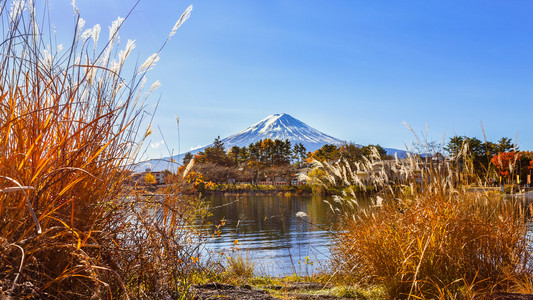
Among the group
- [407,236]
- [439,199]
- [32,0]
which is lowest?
[407,236]

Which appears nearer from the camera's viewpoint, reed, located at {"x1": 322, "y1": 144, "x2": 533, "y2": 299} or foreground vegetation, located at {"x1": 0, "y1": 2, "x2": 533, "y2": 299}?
foreground vegetation, located at {"x1": 0, "y1": 2, "x2": 533, "y2": 299}

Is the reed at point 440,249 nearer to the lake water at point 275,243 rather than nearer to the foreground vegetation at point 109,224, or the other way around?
the foreground vegetation at point 109,224

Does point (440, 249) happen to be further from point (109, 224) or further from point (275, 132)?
point (275, 132)

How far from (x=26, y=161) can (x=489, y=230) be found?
3254mm

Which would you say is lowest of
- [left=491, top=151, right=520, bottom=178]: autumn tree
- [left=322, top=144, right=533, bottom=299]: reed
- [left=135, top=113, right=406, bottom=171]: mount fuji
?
[left=322, top=144, right=533, bottom=299]: reed

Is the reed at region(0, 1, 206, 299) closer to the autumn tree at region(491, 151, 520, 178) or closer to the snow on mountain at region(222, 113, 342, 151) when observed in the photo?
the autumn tree at region(491, 151, 520, 178)

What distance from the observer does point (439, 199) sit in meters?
3.43

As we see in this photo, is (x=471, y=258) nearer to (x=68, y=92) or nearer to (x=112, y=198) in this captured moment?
(x=112, y=198)

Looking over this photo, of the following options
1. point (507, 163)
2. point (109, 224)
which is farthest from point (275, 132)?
point (109, 224)

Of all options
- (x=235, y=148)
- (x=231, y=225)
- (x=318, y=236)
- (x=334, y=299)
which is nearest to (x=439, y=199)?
(x=334, y=299)

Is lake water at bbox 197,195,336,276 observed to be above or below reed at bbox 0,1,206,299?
below

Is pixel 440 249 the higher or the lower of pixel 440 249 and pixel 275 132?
the lower

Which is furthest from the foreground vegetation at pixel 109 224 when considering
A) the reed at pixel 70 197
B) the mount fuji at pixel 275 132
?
the mount fuji at pixel 275 132

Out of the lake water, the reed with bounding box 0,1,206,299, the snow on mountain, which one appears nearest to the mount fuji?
the snow on mountain
